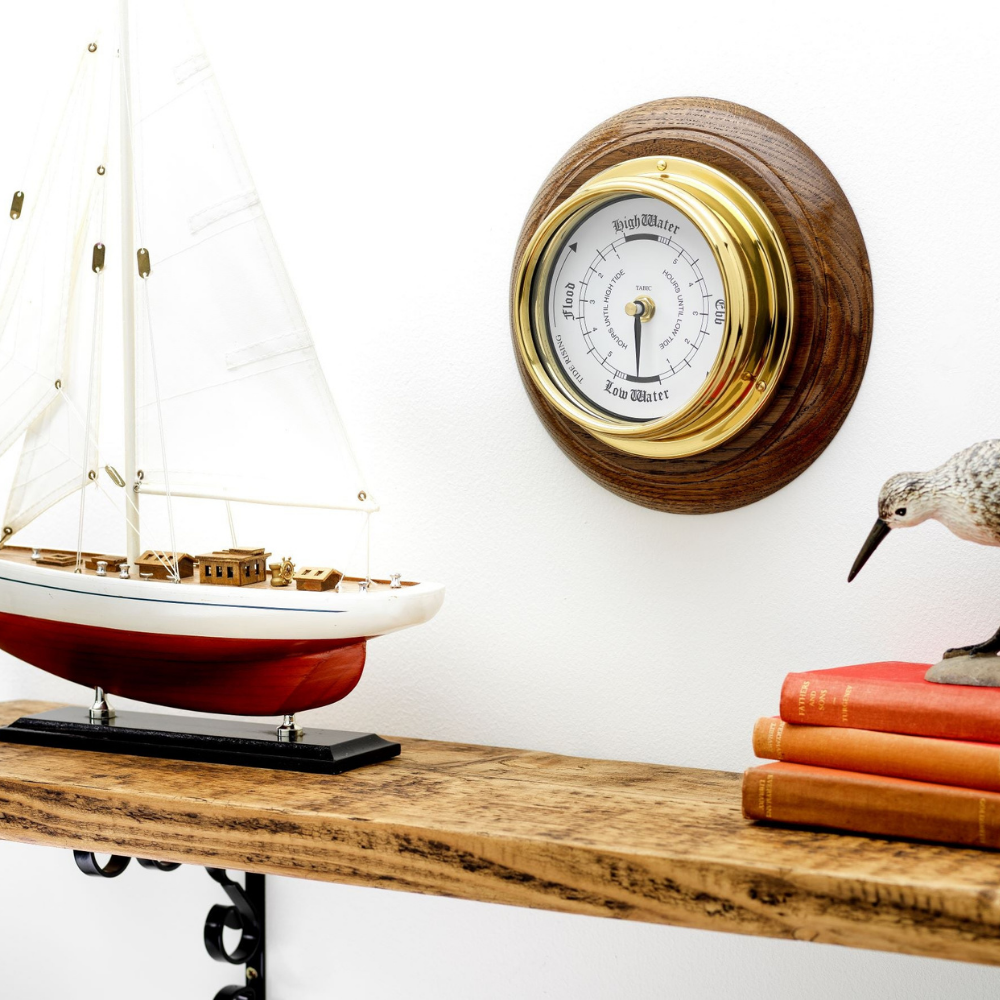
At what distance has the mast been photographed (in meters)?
0.69

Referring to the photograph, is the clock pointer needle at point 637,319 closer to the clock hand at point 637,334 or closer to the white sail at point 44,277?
the clock hand at point 637,334

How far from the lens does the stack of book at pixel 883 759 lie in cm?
49

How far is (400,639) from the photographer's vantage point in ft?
2.64

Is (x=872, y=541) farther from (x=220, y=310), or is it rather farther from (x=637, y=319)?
(x=220, y=310)

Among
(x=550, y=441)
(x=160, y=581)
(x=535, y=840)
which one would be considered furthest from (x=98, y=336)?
(x=535, y=840)

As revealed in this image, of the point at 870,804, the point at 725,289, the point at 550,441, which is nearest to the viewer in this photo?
the point at 870,804

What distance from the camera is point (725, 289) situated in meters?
0.63

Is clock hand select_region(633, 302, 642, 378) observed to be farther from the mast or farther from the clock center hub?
the mast

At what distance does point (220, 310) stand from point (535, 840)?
362mm

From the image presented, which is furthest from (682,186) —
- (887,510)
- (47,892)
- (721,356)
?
(47,892)

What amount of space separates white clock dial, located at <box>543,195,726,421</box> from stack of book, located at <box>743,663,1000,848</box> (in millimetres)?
195

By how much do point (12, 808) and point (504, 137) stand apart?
50cm

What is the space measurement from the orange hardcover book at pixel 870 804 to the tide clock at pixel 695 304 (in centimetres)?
20

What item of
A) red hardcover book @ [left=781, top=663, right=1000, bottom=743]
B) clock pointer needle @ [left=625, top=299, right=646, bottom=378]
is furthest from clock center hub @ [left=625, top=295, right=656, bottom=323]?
red hardcover book @ [left=781, top=663, right=1000, bottom=743]
